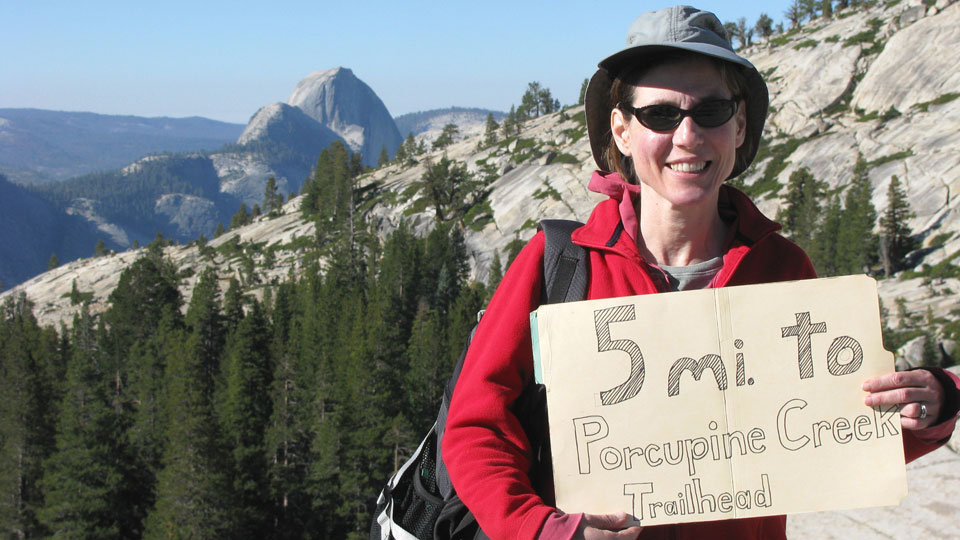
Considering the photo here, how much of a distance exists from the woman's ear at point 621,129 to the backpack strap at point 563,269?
0.55 meters

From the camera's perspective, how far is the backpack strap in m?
3.11

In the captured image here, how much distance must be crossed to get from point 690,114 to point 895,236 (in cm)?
7231

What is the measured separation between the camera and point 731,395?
119 inches

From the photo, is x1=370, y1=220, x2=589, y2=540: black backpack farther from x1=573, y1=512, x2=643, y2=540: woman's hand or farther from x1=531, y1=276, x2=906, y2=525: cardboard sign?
x1=573, y1=512, x2=643, y2=540: woman's hand

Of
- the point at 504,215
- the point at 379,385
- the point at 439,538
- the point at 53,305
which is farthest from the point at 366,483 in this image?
the point at 53,305

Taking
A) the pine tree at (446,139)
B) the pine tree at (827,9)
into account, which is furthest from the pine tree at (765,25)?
the pine tree at (446,139)

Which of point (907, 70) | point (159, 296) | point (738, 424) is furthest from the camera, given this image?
point (907, 70)

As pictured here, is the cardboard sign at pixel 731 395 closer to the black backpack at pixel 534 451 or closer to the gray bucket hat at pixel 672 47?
the black backpack at pixel 534 451

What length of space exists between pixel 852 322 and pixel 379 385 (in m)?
41.3

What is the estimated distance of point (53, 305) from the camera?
120312 millimetres

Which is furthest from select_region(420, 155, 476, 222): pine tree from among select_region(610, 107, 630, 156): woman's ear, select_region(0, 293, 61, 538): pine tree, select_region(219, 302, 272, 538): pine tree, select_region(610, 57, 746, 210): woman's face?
select_region(610, 57, 746, 210): woman's face

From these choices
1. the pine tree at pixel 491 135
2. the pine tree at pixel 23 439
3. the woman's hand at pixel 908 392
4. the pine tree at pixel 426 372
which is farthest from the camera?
the pine tree at pixel 491 135

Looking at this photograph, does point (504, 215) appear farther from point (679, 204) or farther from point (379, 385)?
point (679, 204)

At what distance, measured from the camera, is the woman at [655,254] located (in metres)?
2.84
